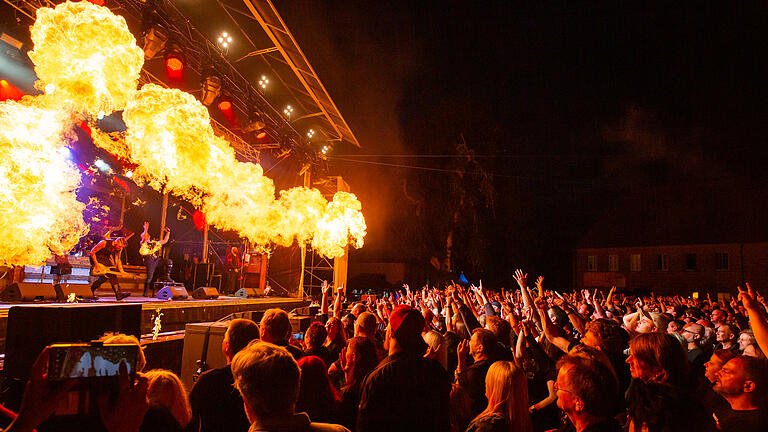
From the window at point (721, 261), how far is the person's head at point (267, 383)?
4388 centimetres

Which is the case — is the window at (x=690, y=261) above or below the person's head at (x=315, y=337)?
above

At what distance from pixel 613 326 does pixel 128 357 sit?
11.2 ft

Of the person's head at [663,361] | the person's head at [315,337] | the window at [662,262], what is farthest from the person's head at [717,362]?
the window at [662,262]

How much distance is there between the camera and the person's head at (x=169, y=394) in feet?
8.11

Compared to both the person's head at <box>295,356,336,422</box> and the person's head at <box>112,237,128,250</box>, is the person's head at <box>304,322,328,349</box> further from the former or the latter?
the person's head at <box>112,237,128,250</box>

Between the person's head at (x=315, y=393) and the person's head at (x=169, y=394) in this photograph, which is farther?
the person's head at (x=315, y=393)

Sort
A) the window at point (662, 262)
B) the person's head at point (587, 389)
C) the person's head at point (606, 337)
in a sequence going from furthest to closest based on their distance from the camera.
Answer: the window at point (662, 262) → the person's head at point (606, 337) → the person's head at point (587, 389)

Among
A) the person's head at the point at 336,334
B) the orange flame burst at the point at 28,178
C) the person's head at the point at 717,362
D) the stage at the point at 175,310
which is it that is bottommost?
the stage at the point at 175,310

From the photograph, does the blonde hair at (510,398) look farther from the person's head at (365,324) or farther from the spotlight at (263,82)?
the spotlight at (263,82)

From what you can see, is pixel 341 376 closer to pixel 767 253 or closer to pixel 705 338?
pixel 705 338

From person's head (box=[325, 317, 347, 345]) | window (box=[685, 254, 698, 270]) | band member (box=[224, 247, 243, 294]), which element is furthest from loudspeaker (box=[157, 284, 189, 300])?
window (box=[685, 254, 698, 270])

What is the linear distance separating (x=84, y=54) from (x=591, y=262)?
4344cm

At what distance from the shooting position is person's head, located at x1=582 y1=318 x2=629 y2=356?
350cm

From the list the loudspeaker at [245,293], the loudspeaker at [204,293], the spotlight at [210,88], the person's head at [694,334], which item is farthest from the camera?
the loudspeaker at [245,293]
